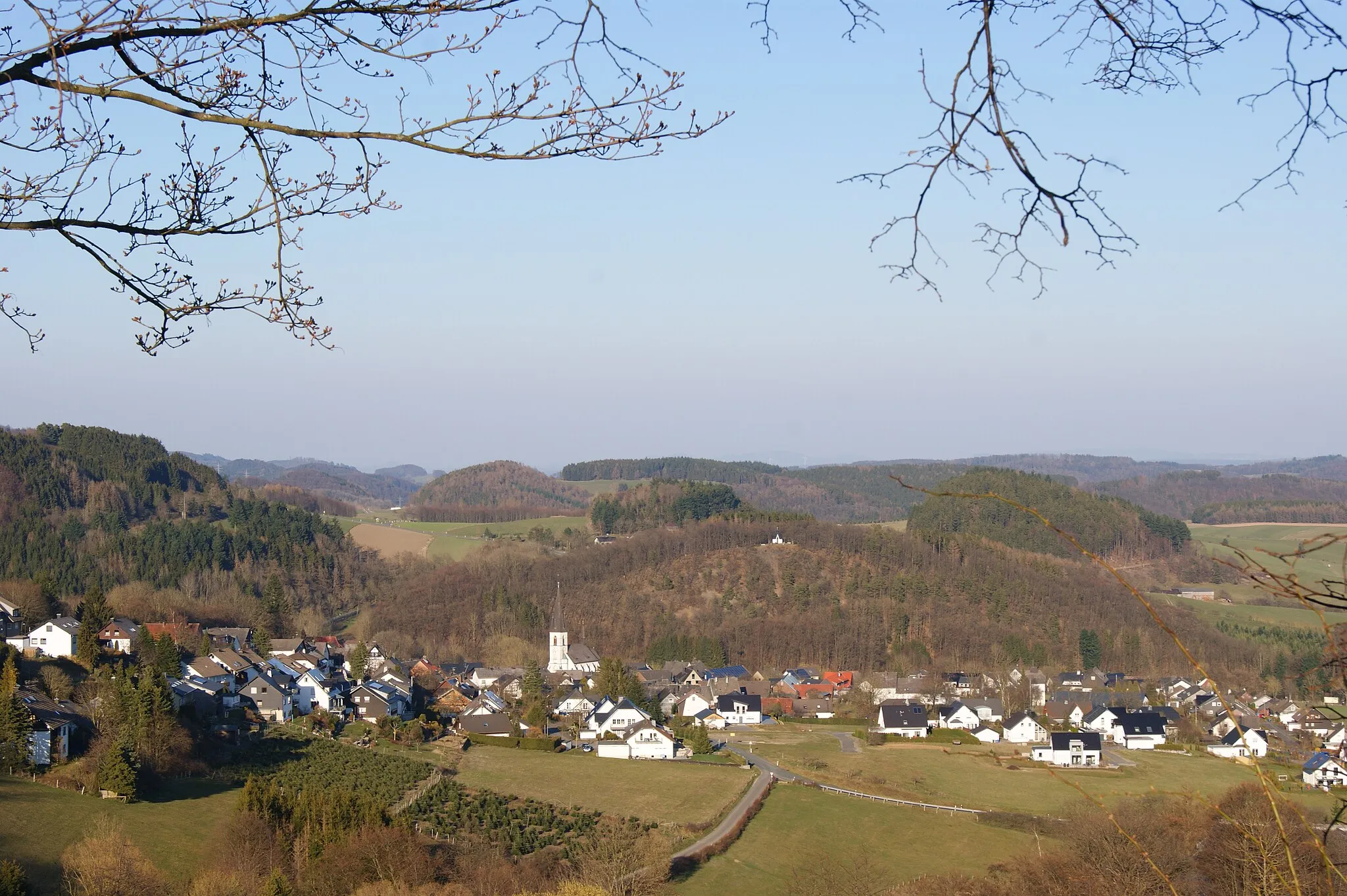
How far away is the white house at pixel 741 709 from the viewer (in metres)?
43.5

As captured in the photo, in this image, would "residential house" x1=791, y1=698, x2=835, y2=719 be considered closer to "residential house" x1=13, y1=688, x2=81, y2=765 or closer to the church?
the church

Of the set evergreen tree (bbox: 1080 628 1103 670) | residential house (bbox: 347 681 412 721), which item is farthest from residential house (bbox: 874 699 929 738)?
evergreen tree (bbox: 1080 628 1103 670)

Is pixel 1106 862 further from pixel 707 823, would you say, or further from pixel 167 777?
pixel 167 777

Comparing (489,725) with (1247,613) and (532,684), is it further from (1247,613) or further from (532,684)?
(1247,613)

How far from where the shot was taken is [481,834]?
72.5 ft

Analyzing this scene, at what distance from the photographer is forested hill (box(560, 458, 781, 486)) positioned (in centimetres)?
14950

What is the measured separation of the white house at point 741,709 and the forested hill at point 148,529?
82.2 feet

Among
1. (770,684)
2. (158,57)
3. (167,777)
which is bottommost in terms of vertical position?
(770,684)

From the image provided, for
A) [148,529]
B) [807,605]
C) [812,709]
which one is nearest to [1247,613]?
[807,605]

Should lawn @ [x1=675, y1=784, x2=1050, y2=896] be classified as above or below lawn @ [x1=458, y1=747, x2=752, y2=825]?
above

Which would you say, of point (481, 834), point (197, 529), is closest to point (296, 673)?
point (481, 834)

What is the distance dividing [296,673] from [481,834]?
64.0 feet

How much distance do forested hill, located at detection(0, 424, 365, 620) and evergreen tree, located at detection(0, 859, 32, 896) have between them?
133ft

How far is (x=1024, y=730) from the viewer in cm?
3969
